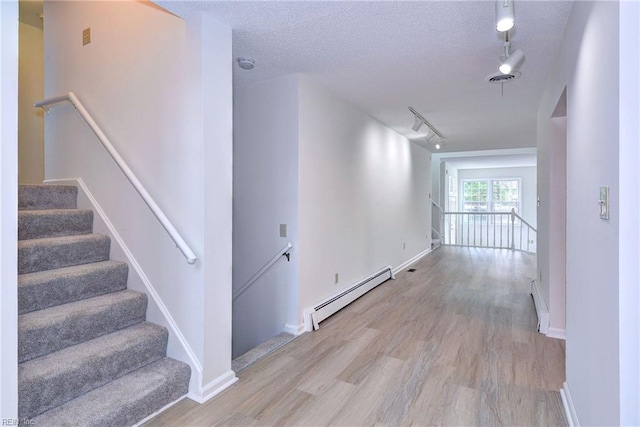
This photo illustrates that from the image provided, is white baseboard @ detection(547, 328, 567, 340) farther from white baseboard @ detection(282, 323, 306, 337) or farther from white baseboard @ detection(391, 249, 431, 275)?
white baseboard @ detection(391, 249, 431, 275)

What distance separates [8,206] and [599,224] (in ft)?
7.90

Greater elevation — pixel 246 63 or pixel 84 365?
pixel 246 63

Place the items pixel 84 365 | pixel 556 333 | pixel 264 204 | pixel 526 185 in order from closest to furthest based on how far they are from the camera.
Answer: pixel 84 365 < pixel 556 333 < pixel 264 204 < pixel 526 185

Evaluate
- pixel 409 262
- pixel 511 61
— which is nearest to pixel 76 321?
pixel 511 61

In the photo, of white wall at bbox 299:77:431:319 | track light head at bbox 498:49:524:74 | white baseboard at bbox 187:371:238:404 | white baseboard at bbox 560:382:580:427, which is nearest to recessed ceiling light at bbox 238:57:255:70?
white wall at bbox 299:77:431:319

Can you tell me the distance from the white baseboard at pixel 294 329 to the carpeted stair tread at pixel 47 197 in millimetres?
2118

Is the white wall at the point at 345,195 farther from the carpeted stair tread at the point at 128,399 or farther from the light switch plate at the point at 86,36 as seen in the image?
the light switch plate at the point at 86,36

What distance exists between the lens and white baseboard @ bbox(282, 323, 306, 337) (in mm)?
3088

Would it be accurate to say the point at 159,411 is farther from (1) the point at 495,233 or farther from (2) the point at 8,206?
(1) the point at 495,233

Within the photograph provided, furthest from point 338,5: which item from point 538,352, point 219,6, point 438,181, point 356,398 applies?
point 438,181

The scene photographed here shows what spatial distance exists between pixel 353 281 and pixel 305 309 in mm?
1110

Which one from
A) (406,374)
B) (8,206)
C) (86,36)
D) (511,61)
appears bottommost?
(406,374)

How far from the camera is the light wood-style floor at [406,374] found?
6.28 ft

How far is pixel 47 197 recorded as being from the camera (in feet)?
8.93
